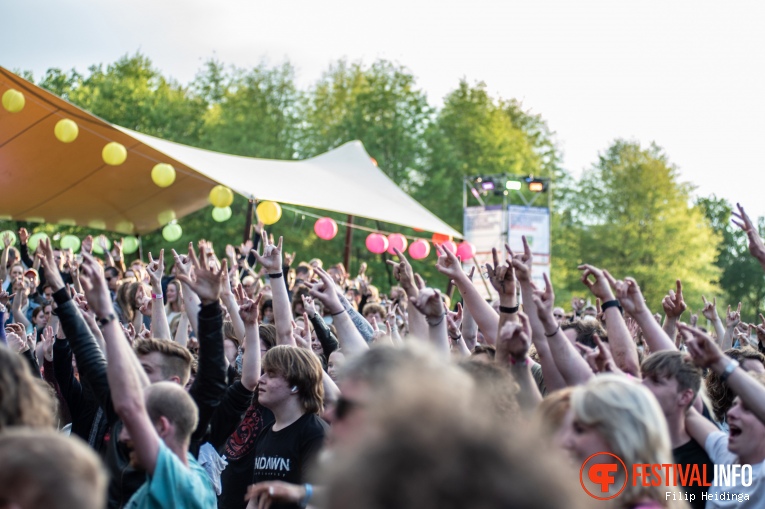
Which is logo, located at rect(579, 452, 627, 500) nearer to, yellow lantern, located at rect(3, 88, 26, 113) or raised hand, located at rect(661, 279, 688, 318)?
raised hand, located at rect(661, 279, 688, 318)

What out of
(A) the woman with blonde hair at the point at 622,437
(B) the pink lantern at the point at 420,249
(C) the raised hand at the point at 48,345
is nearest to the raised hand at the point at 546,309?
(A) the woman with blonde hair at the point at 622,437

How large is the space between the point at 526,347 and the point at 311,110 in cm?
3419

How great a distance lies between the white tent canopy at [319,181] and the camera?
13406 mm

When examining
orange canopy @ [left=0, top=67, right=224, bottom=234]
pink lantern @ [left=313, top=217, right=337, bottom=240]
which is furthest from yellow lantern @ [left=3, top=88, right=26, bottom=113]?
pink lantern @ [left=313, top=217, right=337, bottom=240]

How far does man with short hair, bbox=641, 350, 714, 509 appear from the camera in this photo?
3.47 metres

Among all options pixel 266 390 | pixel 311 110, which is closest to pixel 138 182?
pixel 266 390

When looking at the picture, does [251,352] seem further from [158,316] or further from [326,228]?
[326,228]

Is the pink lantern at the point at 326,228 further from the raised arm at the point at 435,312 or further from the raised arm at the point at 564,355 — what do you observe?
the raised arm at the point at 564,355

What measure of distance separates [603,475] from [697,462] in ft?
4.82

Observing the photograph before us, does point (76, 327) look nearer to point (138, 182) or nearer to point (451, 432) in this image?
point (451, 432)

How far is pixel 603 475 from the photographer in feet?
7.50

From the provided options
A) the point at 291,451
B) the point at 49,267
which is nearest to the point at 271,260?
the point at 291,451

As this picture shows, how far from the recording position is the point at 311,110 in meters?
36.5

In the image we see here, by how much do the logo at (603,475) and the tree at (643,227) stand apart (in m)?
36.9
